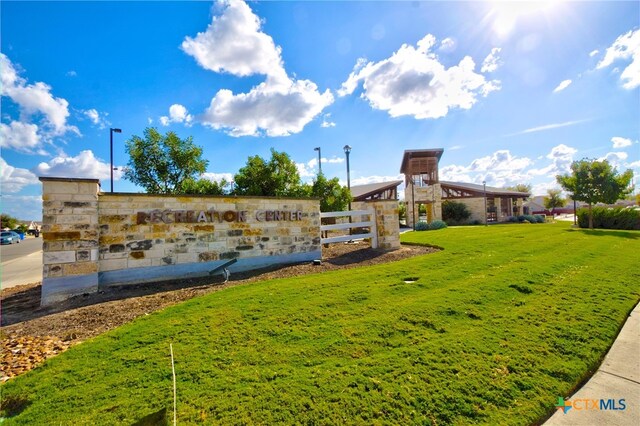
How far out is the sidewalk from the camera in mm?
2400

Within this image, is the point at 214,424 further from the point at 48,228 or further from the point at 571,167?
the point at 571,167

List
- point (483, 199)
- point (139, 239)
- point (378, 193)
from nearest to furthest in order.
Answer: point (139, 239) < point (483, 199) < point (378, 193)

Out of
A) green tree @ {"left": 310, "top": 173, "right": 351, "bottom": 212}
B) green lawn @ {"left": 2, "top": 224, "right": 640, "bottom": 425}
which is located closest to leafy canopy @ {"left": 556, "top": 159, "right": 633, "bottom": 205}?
green tree @ {"left": 310, "top": 173, "right": 351, "bottom": 212}

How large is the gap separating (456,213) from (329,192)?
19161mm

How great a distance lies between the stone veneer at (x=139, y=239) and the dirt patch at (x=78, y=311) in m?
0.41

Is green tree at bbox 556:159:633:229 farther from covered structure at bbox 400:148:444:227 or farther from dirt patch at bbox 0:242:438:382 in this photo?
dirt patch at bbox 0:242:438:382

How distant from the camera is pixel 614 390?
2771 mm

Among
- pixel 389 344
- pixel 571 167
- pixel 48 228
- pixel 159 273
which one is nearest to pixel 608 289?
pixel 389 344

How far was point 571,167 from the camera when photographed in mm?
19828

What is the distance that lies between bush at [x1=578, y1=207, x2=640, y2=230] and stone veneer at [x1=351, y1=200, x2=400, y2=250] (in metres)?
19.4

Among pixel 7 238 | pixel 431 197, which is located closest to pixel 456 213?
pixel 431 197

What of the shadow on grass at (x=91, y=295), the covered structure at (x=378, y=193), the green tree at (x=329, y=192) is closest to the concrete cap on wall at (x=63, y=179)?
the shadow on grass at (x=91, y=295)

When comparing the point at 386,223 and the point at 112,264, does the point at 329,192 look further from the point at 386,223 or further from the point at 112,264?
the point at 112,264

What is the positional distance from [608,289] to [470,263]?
2.64m
